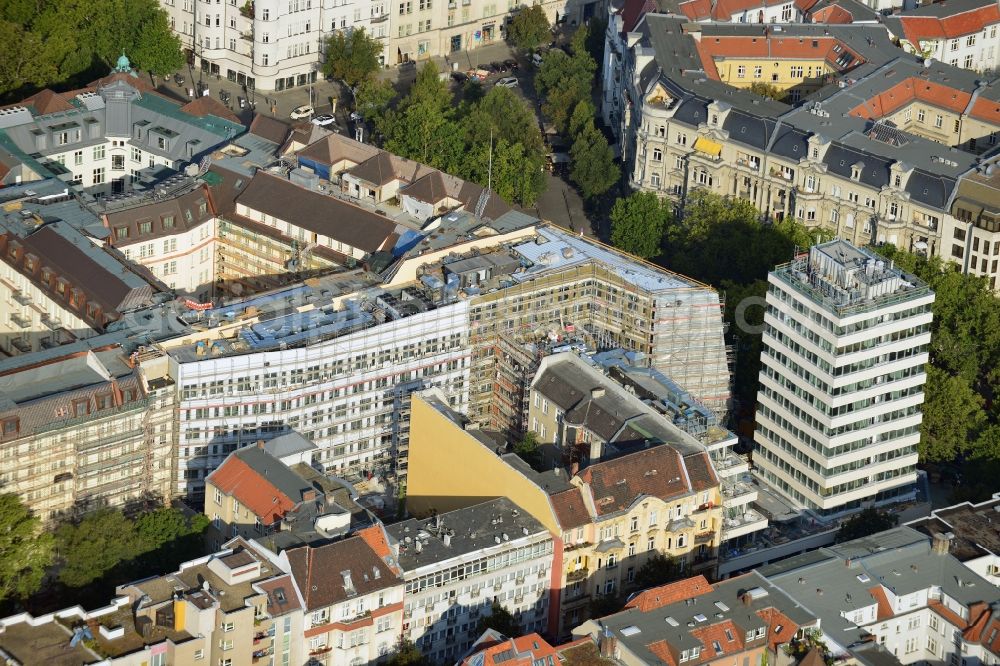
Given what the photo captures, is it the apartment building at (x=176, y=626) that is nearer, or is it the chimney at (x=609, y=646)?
the apartment building at (x=176, y=626)

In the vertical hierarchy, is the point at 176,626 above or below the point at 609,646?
above

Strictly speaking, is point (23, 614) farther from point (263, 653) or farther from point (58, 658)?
point (263, 653)

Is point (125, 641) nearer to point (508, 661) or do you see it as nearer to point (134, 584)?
point (134, 584)

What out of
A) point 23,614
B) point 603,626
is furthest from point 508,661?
point 23,614

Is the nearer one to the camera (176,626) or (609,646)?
(176,626)

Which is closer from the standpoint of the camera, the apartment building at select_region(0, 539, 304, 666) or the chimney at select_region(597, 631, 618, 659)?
the apartment building at select_region(0, 539, 304, 666)

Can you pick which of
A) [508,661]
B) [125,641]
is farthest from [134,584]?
[508,661]
